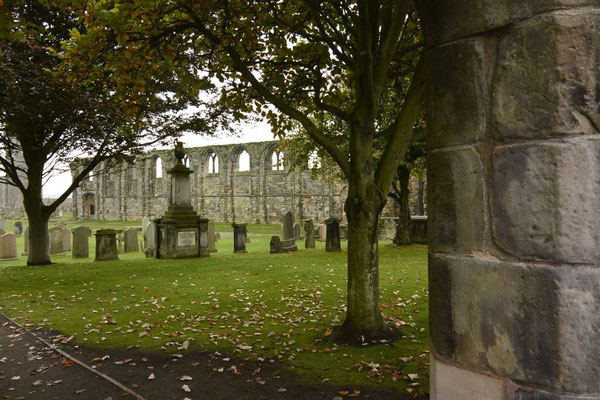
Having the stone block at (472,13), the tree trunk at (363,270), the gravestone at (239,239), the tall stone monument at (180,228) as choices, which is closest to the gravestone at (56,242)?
the tall stone monument at (180,228)

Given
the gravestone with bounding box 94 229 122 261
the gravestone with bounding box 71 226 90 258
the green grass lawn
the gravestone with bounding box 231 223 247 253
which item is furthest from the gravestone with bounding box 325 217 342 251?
the gravestone with bounding box 71 226 90 258

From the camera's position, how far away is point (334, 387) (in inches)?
151

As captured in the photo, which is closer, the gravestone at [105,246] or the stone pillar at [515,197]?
the stone pillar at [515,197]

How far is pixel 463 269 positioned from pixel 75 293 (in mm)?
8617

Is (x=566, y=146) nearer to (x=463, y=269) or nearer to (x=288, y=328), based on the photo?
(x=463, y=269)

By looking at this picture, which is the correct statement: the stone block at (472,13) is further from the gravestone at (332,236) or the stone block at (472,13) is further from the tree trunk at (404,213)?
the tree trunk at (404,213)

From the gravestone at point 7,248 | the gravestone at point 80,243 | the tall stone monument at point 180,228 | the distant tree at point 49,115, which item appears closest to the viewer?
the distant tree at point 49,115

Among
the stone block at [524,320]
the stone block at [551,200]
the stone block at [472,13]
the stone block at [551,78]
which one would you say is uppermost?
the stone block at [472,13]

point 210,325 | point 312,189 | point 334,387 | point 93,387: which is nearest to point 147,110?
point 210,325

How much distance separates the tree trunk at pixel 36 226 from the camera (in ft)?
39.5

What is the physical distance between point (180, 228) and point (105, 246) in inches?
99.5

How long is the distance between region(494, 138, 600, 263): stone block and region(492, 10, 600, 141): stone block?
47mm

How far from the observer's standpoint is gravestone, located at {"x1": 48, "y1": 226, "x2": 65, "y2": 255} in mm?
16594

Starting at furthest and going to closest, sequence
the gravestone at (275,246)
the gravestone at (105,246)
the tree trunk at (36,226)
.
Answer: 1. the gravestone at (275,246)
2. the gravestone at (105,246)
3. the tree trunk at (36,226)
